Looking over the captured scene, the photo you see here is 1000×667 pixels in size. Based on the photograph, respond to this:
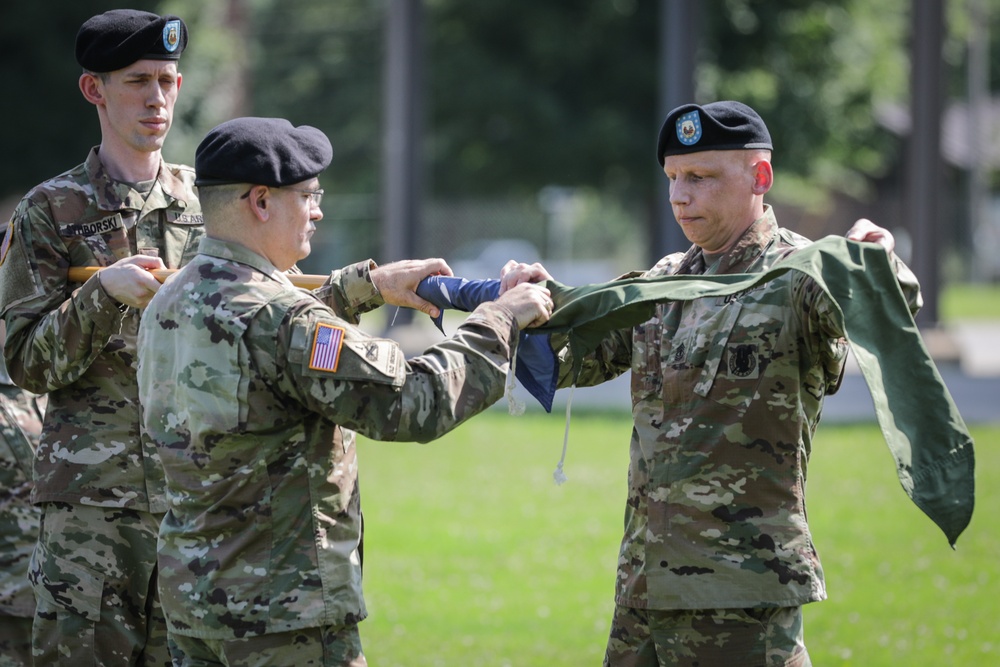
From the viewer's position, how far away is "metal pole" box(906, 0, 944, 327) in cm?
1850

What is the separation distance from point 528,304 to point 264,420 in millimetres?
906

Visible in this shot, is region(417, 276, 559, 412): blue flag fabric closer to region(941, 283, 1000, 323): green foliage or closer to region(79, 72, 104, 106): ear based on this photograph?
region(79, 72, 104, 106): ear

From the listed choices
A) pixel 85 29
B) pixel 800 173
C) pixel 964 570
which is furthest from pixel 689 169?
pixel 800 173

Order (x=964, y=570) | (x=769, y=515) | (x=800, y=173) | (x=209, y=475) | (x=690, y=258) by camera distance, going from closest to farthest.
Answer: (x=209, y=475) < (x=769, y=515) < (x=690, y=258) < (x=964, y=570) < (x=800, y=173)

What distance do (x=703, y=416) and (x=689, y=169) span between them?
0.82 meters

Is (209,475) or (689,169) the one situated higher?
(689,169)

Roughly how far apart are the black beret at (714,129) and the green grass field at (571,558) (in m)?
3.62

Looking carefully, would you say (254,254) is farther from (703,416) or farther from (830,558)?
(830,558)

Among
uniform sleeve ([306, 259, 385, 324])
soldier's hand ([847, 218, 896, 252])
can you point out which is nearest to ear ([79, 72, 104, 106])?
uniform sleeve ([306, 259, 385, 324])

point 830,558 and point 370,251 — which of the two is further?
point 370,251

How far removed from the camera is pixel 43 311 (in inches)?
179

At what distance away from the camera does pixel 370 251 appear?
35.8 metres

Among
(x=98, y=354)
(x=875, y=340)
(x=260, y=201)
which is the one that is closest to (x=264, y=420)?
(x=260, y=201)

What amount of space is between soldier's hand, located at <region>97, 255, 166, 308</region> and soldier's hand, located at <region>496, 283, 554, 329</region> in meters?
1.18
